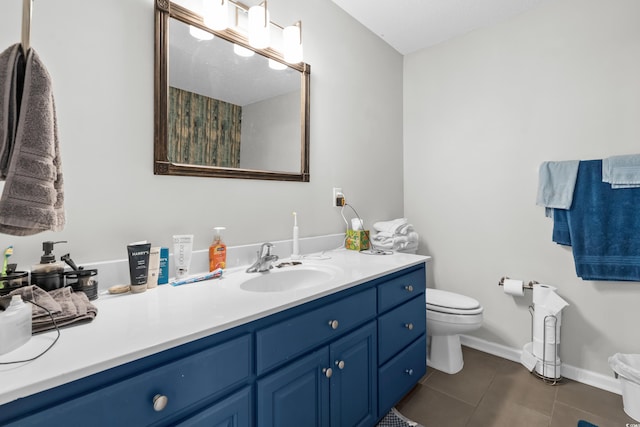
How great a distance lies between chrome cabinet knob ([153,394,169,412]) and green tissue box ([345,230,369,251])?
145 centimetres

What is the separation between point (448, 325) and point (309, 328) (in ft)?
3.95

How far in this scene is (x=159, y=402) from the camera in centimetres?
68

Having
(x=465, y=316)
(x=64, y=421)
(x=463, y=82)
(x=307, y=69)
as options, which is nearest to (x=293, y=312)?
(x=64, y=421)

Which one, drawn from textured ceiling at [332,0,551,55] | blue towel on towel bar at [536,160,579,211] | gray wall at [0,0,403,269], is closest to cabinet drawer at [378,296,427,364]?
gray wall at [0,0,403,269]

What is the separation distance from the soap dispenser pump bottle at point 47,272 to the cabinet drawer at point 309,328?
0.61 m

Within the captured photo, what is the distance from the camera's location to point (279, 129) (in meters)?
1.68

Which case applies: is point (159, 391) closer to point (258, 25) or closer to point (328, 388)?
point (328, 388)

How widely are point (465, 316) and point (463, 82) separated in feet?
5.67

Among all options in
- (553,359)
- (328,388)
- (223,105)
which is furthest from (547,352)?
(223,105)

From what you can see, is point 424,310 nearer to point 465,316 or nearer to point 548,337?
point 465,316

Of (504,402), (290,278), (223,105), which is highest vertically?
(223,105)

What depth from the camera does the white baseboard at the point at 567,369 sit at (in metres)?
1.80

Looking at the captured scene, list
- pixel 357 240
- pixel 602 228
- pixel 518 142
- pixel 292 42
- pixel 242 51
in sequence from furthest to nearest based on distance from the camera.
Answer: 1. pixel 518 142
2. pixel 357 240
3. pixel 602 228
4. pixel 292 42
5. pixel 242 51

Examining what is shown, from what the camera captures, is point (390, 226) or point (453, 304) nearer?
point (453, 304)
